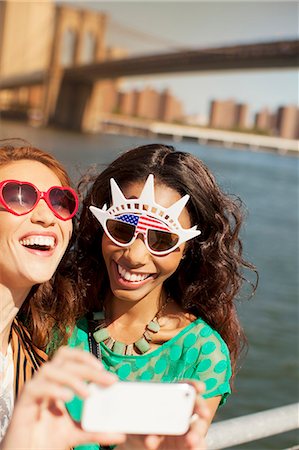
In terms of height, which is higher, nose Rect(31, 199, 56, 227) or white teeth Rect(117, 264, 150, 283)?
nose Rect(31, 199, 56, 227)

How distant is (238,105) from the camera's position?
256 feet

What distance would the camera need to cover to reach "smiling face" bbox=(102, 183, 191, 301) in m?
1.22

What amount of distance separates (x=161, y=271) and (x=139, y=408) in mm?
→ 552

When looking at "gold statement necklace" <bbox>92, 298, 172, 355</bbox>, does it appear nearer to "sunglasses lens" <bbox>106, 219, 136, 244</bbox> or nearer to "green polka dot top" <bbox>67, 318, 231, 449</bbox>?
"green polka dot top" <bbox>67, 318, 231, 449</bbox>

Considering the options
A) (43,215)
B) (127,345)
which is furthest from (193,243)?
(43,215)

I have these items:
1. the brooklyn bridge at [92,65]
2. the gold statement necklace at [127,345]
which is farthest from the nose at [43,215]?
the brooklyn bridge at [92,65]

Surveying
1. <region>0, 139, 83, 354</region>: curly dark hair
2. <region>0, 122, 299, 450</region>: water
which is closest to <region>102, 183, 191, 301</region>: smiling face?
<region>0, 139, 83, 354</region>: curly dark hair

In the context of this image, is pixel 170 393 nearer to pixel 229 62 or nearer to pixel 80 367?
pixel 80 367

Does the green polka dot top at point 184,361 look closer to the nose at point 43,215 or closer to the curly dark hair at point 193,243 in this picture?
the curly dark hair at point 193,243

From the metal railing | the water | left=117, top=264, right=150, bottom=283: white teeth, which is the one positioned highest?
left=117, top=264, right=150, bottom=283: white teeth

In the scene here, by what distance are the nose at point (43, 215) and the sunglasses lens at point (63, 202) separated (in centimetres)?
1

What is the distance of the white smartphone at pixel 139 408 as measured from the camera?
27.7 inches

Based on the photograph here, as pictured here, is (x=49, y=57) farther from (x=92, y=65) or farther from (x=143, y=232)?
(x=143, y=232)

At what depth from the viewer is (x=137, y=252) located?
1.22 meters
